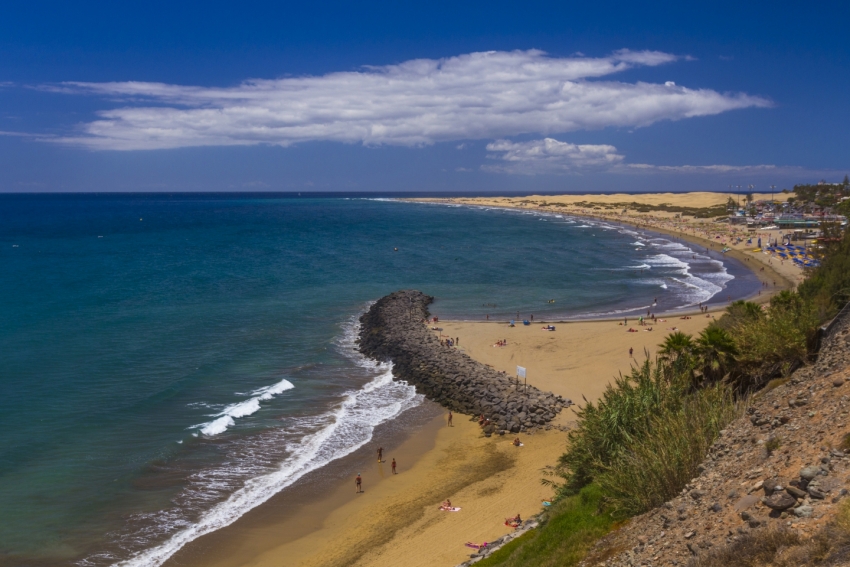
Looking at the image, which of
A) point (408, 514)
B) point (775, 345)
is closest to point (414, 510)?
point (408, 514)

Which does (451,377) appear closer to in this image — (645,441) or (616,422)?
(616,422)

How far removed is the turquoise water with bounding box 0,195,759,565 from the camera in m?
22.7

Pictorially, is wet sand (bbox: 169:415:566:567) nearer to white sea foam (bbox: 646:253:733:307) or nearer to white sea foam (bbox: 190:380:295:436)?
white sea foam (bbox: 190:380:295:436)

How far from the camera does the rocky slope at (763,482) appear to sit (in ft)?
31.7

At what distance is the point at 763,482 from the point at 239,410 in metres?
25.7

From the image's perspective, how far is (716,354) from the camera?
21750 mm

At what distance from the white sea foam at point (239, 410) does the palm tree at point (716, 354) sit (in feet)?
68.5

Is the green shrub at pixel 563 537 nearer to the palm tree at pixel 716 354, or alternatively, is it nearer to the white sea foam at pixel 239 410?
the palm tree at pixel 716 354

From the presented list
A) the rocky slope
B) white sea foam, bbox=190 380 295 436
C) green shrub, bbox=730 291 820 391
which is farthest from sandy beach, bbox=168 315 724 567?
the rocky slope

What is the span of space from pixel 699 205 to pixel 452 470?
18829 cm

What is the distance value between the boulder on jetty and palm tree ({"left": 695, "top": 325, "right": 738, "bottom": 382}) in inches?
385

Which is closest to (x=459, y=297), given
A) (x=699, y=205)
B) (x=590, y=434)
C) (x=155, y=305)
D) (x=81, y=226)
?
(x=155, y=305)

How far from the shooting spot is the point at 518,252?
96.6m

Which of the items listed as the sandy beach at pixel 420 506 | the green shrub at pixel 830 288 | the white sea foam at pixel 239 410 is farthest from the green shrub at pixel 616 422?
the white sea foam at pixel 239 410
